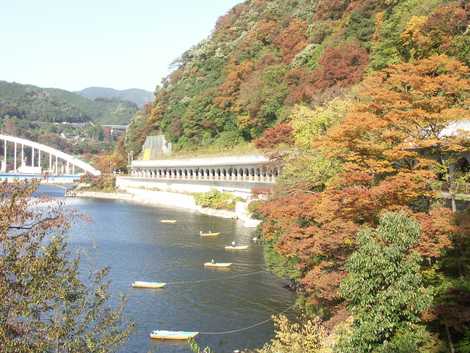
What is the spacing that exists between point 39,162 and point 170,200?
86.1m

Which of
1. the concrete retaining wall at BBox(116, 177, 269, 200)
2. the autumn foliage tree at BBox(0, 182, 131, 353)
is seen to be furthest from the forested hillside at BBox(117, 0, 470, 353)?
the concrete retaining wall at BBox(116, 177, 269, 200)

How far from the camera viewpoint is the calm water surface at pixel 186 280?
22.0 metres

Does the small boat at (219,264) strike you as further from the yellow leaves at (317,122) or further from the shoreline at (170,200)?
the shoreline at (170,200)

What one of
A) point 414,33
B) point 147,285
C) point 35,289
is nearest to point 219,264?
point 147,285

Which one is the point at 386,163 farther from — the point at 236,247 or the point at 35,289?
the point at 236,247

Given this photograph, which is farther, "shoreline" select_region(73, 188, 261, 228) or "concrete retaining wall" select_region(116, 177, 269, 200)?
"concrete retaining wall" select_region(116, 177, 269, 200)

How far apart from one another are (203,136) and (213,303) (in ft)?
197

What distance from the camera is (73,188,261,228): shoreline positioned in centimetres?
5531

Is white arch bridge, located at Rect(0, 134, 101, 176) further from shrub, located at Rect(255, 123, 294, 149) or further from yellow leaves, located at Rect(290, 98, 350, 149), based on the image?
yellow leaves, located at Rect(290, 98, 350, 149)

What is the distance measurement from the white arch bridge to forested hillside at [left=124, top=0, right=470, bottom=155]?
23025 mm

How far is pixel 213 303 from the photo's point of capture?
25.9 m

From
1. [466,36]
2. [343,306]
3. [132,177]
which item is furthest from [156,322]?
[132,177]

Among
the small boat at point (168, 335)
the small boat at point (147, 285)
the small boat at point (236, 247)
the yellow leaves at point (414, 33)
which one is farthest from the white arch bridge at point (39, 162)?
the small boat at point (168, 335)

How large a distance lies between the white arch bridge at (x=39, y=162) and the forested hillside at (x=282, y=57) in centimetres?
2302
